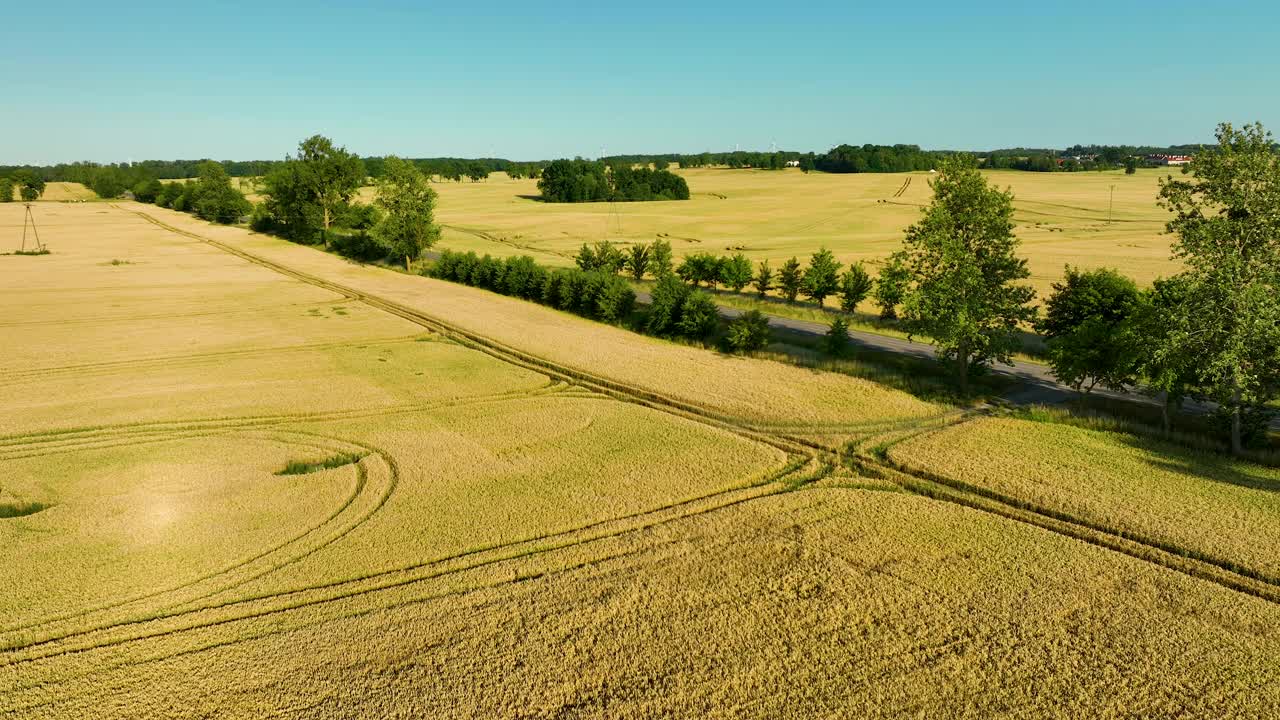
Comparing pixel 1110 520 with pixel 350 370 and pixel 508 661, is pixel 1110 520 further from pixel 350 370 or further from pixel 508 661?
pixel 350 370

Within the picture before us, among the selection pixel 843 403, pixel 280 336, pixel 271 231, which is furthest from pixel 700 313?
pixel 271 231

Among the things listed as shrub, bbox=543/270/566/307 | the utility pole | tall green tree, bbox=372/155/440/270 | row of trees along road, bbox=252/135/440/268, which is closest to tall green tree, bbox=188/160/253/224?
the utility pole

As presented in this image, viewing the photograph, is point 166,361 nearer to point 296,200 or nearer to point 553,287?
point 553,287

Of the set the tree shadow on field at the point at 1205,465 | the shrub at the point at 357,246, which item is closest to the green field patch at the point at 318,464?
the tree shadow on field at the point at 1205,465

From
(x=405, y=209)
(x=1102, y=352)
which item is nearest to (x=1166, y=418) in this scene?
(x=1102, y=352)

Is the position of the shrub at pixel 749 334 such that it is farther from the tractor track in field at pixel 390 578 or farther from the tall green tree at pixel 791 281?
the tractor track in field at pixel 390 578

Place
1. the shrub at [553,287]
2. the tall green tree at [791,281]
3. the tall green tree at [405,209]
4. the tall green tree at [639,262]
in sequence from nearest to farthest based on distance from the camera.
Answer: the tall green tree at [791,281], the shrub at [553,287], the tall green tree at [639,262], the tall green tree at [405,209]
